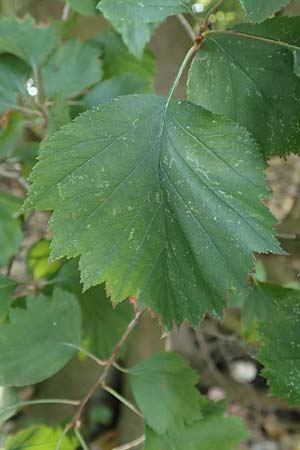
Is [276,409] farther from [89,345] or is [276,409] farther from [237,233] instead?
[237,233]

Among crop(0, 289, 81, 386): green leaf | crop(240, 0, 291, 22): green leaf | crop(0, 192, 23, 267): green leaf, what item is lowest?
crop(0, 289, 81, 386): green leaf

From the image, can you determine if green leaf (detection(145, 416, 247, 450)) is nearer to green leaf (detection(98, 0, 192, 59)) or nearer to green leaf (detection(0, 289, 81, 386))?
green leaf (detection(0, 289, 81, 386))

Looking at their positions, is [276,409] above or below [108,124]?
below

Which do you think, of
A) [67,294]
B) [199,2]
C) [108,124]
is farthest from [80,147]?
[67,294]

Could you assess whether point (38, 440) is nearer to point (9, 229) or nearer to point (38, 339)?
point (38, 339)

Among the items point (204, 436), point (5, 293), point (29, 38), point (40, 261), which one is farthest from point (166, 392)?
point (29, 38)

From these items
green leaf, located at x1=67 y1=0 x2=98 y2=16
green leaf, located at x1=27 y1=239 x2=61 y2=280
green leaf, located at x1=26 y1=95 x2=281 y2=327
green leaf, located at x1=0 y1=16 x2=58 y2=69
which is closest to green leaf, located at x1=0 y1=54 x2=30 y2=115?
green leaf, located at x1=0 y1=16 x2=58 y2=69

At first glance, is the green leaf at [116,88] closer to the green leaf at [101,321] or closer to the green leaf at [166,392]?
the green leaf at [101,321]
